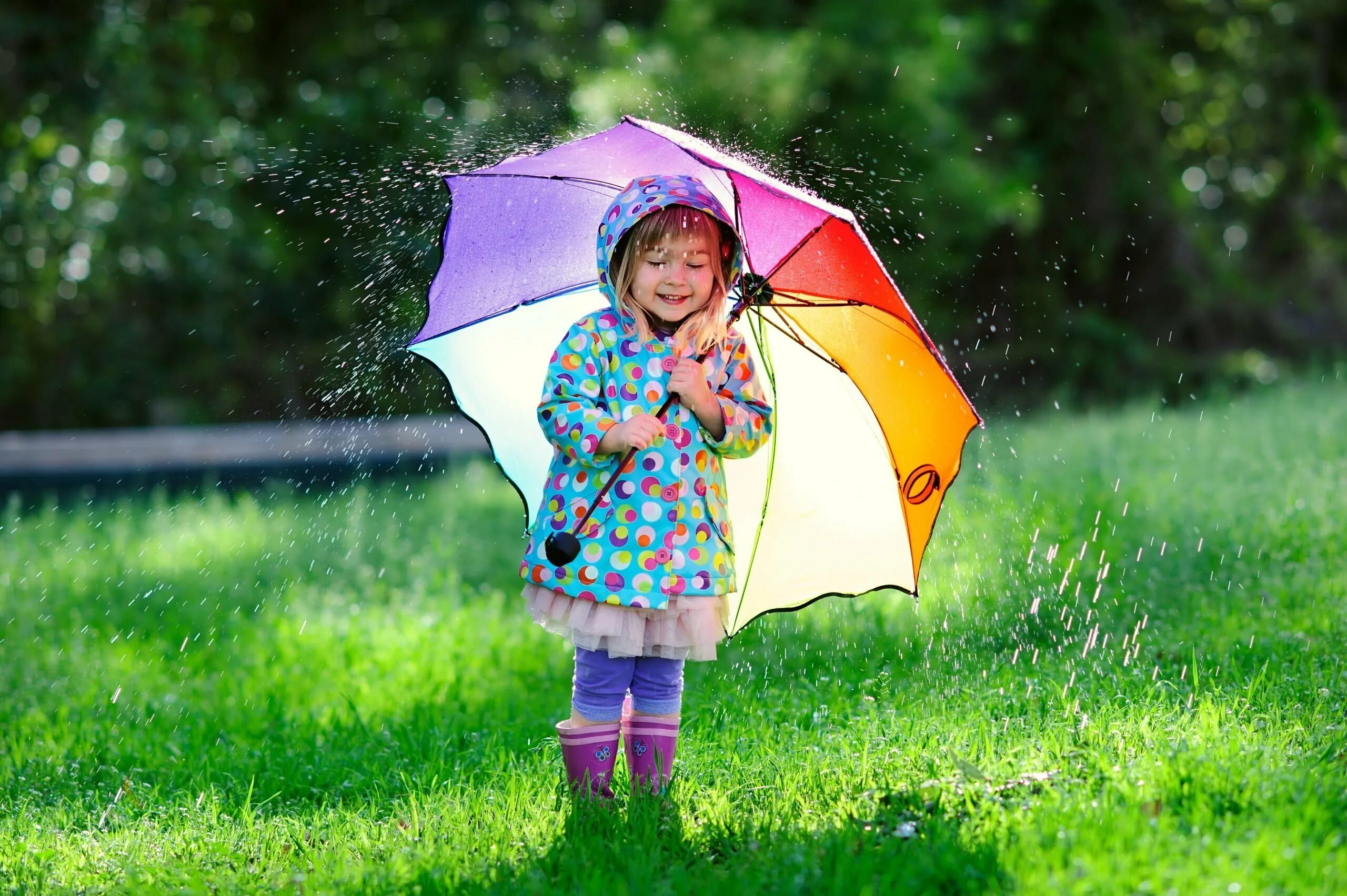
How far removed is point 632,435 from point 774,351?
73cm

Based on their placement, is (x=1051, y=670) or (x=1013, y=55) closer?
(x=1051, y=670)

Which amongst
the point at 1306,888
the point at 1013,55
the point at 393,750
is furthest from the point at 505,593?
the point at 1013,55

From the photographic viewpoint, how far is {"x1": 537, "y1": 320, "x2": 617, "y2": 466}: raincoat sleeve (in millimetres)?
3311

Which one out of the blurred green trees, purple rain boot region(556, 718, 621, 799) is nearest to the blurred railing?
the blurred green trees

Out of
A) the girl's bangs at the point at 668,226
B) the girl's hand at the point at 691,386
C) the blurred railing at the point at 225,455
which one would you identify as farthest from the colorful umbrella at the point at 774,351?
the blurred railing at the point at 225,455

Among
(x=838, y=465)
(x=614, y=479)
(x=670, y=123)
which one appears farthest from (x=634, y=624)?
(x=670, y=123)

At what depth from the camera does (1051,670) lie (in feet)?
14.4

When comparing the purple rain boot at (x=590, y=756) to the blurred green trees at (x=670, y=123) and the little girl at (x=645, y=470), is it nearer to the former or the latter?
the little girl at (x=645, y=470)

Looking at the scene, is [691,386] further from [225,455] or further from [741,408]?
[225,455]

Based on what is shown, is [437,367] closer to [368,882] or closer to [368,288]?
[368,882]

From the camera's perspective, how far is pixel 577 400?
3.40m

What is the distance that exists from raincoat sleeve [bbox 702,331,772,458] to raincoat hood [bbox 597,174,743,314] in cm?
23

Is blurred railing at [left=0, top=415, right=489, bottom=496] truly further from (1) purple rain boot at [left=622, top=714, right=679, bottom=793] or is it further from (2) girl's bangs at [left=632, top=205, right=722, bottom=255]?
(2) girl's bangs at [left=632, top=205, right=722, bottom=255]

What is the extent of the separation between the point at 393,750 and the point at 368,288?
11.3 m
